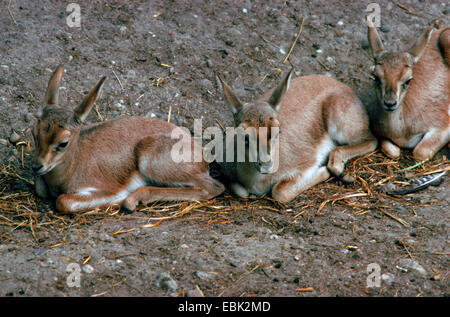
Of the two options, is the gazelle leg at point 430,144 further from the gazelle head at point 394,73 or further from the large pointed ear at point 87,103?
the large pointed ear at point 87,103

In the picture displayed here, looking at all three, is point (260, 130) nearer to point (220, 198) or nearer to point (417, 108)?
point (220, 198)

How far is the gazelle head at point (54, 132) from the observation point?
20.8ft

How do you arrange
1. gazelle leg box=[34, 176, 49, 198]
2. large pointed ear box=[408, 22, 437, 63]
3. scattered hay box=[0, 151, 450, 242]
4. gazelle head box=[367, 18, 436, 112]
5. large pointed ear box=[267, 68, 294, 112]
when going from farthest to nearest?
1. large pointed ear box=[408, 22, 437, 63]
2. gazelle head box=[367, 18, 436, 112]
3. gazelle leg box=[34, 176, 49, 198]
4. large pointed ear box=[267, 68, 294, 112]
5. scattered hay box=[0, 151, 450, 242]

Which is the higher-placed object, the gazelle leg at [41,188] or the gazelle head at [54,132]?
the gazelle head at [54,132]

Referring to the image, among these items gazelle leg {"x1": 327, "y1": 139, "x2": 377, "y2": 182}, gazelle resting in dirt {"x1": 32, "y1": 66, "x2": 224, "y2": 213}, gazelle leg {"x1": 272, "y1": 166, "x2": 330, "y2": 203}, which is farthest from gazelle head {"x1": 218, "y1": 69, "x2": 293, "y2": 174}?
gazelle leg {"x1": 327, "y1": 139, "x2": 377, "y2": 182}

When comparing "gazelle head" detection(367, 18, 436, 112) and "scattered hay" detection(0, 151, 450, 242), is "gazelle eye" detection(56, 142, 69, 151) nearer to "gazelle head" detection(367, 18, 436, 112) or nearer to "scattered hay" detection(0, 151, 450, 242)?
"scattered hay" detection(0, 151, 450, 242)

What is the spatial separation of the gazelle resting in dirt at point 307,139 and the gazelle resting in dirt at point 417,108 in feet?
0.87

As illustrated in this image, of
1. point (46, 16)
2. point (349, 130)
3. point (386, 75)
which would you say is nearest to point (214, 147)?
point (349, 130)

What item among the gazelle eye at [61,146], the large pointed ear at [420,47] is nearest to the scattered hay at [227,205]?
the gazelle eye at [61,146]

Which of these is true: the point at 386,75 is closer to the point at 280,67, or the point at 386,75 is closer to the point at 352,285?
the point at 280,67

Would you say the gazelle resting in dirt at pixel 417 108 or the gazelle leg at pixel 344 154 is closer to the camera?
the gazelle leg at pixel 344 154

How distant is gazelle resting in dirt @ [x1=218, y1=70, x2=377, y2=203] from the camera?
7293mm

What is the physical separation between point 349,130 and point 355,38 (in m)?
2.49

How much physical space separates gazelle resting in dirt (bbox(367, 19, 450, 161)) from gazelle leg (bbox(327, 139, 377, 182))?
210 mm
